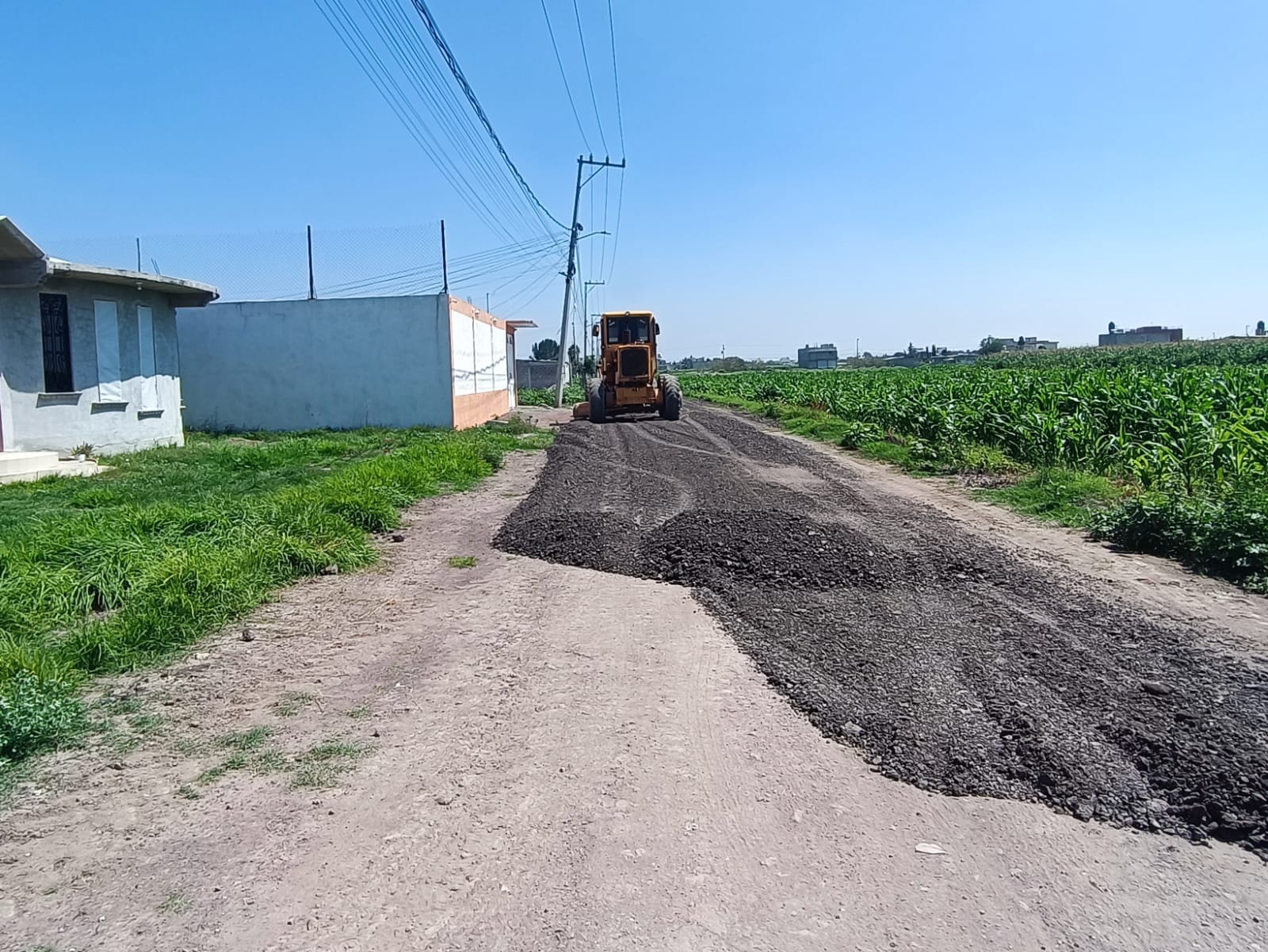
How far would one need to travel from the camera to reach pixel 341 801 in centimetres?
373

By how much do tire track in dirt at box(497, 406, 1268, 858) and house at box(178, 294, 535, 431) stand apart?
45.1 ft

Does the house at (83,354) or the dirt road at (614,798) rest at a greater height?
the house at (83,354)

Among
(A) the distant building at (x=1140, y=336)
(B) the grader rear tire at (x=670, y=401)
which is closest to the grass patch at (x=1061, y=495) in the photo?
(B) the grader rear tire at (x=670, y=401)

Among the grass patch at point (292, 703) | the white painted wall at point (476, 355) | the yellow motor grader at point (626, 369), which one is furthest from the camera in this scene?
the yellow motor grader at point (626, 369)

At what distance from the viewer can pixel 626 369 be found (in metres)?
27.0

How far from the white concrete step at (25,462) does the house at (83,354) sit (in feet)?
0.39

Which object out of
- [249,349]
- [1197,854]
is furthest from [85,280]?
[1197,854]

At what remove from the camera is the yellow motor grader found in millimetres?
26672

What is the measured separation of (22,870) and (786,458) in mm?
14549

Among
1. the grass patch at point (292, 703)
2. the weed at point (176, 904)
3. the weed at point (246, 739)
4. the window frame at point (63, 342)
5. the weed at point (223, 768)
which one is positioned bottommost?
the weed at point (176, 904)

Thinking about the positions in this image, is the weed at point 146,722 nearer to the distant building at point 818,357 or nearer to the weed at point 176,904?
the weed at point 176,904

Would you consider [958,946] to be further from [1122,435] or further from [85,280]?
[85,280]

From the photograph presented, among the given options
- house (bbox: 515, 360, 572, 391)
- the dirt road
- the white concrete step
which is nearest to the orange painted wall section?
the white concrete step

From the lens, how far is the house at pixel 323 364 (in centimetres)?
2323
